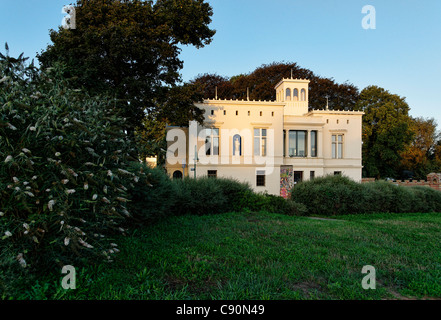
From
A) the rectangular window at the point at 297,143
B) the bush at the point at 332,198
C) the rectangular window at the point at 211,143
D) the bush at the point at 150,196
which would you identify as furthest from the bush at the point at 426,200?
the rectangular window at the point at 211,143

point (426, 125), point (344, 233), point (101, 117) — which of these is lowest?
point (344, 233)

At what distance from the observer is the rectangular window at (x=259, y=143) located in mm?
25109

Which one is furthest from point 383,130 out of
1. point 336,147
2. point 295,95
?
point 295,95

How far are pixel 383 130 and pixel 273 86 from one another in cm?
1442

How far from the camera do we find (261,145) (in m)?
25.2

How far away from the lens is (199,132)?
79.2 feet

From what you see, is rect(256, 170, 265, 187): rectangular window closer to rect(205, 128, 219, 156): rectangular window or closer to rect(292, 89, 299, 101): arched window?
rect(205, 128, 219, 156): rectangular window

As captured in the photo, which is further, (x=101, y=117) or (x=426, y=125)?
(x=426, y=125)

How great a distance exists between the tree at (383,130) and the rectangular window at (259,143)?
58.3ft

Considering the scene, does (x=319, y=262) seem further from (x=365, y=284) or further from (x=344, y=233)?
(x=344, y=233)

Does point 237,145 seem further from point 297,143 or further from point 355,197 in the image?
point 355,197

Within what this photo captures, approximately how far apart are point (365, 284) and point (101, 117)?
4.21m

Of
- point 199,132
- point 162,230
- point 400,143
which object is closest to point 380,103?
point 400,143
